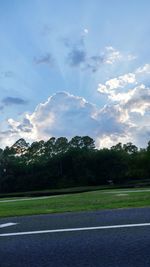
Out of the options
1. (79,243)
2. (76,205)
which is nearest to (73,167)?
(76,205)

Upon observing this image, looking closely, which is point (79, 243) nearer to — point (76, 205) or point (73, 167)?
point (76, 205)

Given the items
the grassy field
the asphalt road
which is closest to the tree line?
the grassy field

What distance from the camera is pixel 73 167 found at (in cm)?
9388

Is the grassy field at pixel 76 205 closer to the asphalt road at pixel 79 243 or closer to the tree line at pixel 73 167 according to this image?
the asphalt road at pixel 79 243

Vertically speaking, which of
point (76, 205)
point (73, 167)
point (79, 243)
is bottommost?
point (79, 243)

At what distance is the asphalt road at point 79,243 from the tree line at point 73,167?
7609 centimetres

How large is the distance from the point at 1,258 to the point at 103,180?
8467cm

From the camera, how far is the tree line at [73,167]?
287 ft

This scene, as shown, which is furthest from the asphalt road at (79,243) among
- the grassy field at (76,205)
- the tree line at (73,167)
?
the tree line at (73,167)

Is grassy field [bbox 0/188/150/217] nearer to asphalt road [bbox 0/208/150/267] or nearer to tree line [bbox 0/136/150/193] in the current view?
asphalt road [bbox 0/208/150/267]

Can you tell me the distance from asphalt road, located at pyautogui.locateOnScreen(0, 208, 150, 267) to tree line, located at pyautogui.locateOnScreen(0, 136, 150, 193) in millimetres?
76094

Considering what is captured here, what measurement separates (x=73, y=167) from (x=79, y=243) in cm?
8801

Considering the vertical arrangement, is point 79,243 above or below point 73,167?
below

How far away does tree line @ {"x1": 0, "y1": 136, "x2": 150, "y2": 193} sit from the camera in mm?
87438
